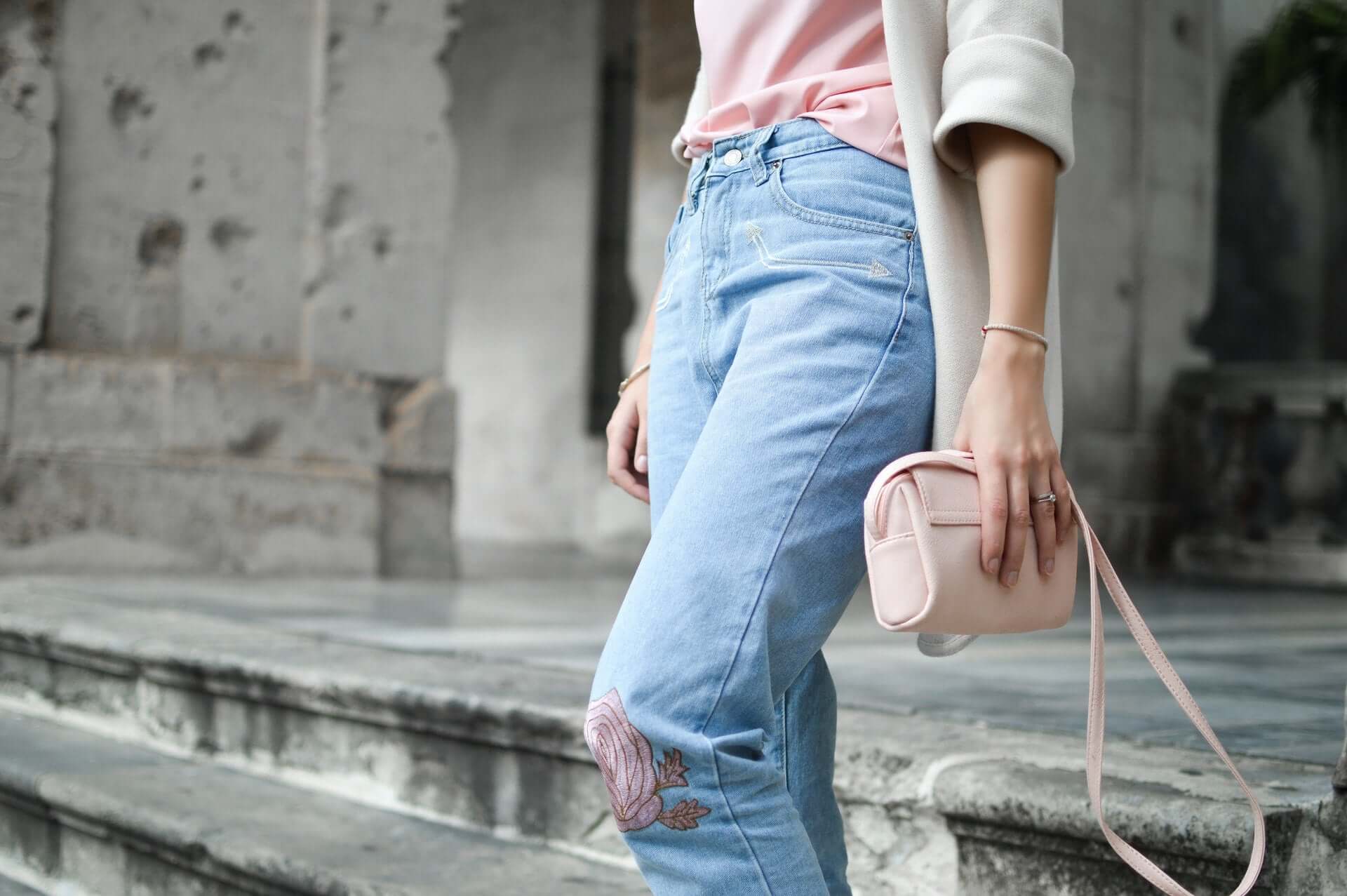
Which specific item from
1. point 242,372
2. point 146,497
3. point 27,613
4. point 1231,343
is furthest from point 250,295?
point 1231,343

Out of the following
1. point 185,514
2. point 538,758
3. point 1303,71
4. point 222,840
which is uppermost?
point 1303,71

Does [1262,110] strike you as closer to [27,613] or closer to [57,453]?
[57,453]

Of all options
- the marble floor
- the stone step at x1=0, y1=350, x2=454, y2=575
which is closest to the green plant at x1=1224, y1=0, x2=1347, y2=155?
the marble floor

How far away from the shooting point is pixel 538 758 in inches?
83.4

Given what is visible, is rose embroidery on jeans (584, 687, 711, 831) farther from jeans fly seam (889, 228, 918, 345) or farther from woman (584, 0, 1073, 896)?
jeans fly seam (889, 228, 918, 345)

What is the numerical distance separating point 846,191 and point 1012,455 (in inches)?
11.0

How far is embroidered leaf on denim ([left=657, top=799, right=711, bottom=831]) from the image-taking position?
1087 millimetres

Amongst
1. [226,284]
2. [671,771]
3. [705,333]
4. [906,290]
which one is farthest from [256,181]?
[671,771]

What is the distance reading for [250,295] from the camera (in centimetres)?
500

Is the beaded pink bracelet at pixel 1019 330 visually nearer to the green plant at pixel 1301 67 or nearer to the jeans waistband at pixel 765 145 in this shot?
the jeans waistband at pixel 765 145

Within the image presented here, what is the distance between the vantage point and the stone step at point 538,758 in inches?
56.8

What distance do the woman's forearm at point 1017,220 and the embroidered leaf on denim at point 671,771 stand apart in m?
0.45

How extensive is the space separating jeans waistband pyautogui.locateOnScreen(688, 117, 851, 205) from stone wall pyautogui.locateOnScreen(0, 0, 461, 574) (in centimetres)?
379

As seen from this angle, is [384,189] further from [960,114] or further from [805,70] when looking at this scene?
[960,114]
